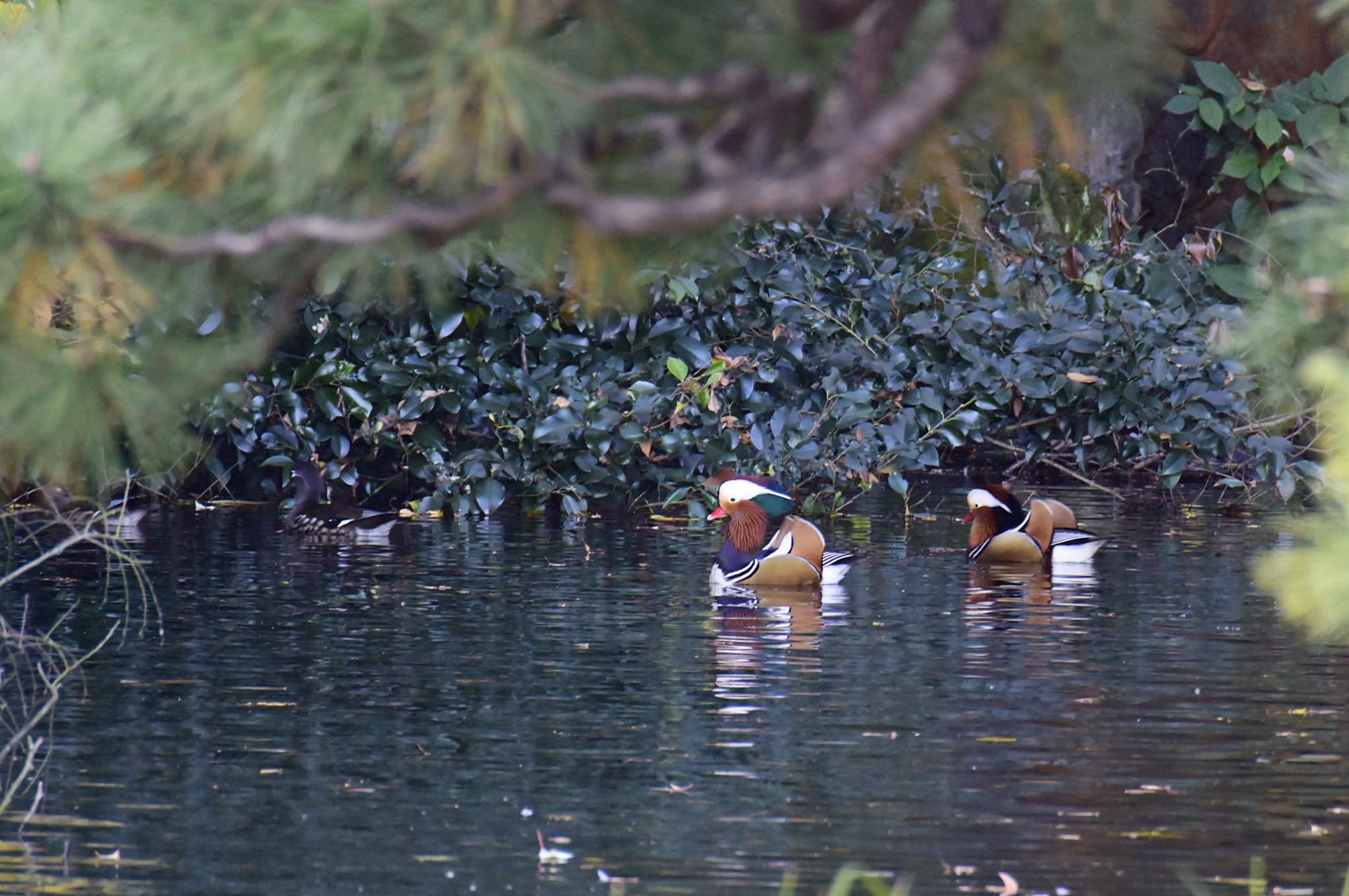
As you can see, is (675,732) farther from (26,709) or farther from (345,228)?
(345,228)

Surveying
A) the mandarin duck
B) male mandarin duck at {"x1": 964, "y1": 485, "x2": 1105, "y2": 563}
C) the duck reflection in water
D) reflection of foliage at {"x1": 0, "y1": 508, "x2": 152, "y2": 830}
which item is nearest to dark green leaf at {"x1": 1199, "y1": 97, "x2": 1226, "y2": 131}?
male mandarin duck at {"x1": 964, "y1": 485, "x2": 1105, "y2": 563}

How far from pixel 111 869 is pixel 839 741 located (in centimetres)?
252

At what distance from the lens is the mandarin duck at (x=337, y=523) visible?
12.1 m

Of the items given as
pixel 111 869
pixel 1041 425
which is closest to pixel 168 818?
pixel 111 869

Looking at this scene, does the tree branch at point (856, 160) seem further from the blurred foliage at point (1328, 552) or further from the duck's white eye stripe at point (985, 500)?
the duck's white eye stripe at point (985, 500)

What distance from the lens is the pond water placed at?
5480mm

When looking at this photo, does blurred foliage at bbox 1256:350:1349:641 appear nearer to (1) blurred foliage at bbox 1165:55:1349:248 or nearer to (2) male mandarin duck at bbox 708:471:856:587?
(2) male mandarin duck at bbox 708:471:856:587

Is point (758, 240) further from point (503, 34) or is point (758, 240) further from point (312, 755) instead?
point (503, 34)

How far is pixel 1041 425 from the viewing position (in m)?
14.8

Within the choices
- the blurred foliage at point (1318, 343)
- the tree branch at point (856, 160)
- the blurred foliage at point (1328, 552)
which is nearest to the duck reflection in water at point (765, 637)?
the tree branch at point (856, 160)

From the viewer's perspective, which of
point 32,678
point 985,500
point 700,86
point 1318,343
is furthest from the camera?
point 985,500

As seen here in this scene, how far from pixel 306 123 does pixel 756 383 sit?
35.3 ft

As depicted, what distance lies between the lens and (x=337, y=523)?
12156 mm

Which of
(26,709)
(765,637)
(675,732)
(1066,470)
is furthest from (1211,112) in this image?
(26,709)
